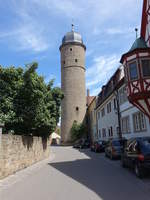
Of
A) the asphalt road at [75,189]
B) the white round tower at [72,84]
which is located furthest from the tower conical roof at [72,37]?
the asphalt road at [75,189]

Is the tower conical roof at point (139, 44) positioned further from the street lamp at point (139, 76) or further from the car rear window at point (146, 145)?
the car rear window at point (146, 145)

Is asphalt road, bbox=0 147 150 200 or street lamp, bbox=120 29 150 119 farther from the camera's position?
street lamp, bbox=120 29 150 119

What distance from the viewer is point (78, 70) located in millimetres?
53656

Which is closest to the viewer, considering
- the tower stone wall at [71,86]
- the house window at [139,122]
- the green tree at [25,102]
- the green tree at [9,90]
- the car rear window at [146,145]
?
the car rear window at [146,145]

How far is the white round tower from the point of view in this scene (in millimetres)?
51500

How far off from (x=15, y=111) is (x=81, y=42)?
45501mm

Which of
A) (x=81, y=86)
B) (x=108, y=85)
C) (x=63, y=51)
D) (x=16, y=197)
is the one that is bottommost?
(x=16, y=197)

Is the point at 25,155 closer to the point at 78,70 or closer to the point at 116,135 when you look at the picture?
the point at 116,135

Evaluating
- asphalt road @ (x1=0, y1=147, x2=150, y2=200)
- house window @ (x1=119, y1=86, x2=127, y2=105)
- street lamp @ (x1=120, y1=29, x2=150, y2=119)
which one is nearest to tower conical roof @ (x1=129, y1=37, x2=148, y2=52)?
street lamp @ (x1=120, y1=29, x2=150, y2=119)

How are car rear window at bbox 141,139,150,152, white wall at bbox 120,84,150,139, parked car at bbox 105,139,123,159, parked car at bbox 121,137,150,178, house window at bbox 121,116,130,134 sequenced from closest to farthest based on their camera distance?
parked car at bbox 121,137,150,178 < car rear window at bbox 141,139,150,152 < parked car at bbox 105,139,123,159 < white wall at bbox 120,84,150,139 < house window at bbox 121,116,130,134

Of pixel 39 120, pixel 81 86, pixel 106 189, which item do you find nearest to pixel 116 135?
pixel 39 120

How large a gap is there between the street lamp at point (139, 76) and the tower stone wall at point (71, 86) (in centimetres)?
3630

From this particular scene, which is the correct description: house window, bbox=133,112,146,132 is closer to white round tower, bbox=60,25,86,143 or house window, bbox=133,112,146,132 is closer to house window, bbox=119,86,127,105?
house window, bbox=119,86,127,105

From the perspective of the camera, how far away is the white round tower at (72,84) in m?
51.5
